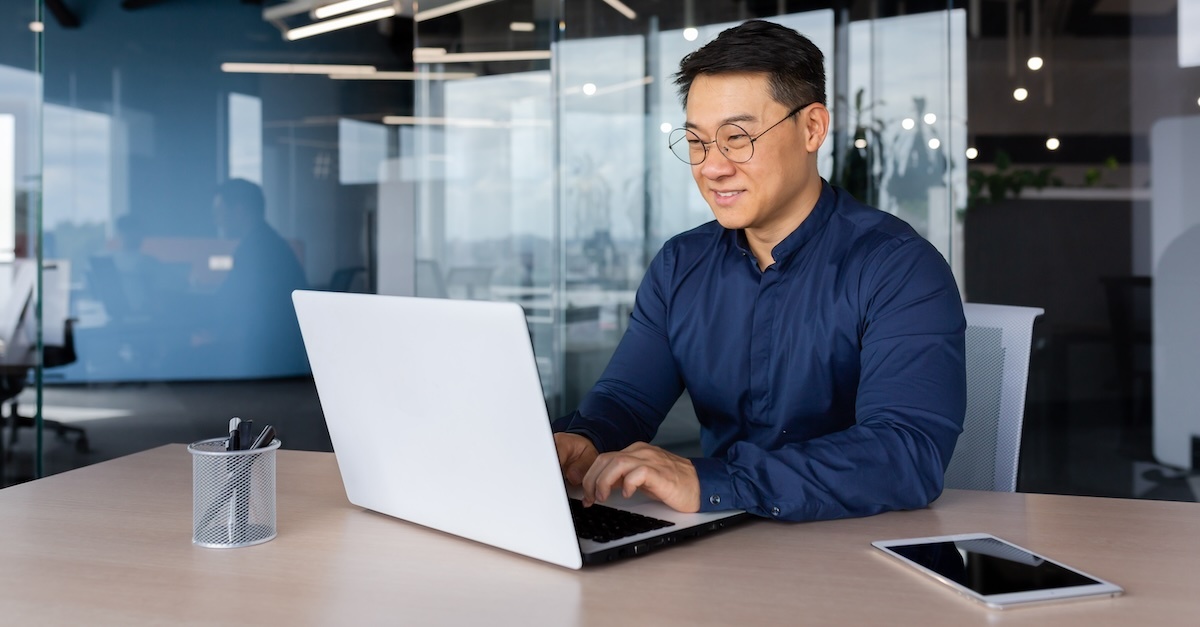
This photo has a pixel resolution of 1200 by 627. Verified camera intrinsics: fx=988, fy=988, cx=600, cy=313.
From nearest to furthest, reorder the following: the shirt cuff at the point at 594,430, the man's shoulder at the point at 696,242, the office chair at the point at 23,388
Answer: the shirt cuff at the point at 594,430 → the man's shoulder at the point at 696,242 → the office chair at the point at 23,388

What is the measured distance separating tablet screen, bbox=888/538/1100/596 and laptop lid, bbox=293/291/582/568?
16.0 inches

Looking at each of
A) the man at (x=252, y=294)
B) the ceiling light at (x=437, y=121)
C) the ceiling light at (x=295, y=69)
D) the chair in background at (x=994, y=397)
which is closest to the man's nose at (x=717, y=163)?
the chair in background at (x=994, y=397)

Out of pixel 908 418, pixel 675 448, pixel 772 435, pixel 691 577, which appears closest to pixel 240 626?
pixel 691 577

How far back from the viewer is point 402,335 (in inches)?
46.1

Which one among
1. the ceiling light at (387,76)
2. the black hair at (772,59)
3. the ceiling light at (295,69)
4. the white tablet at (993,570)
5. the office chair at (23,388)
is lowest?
the office chair at (23,388)

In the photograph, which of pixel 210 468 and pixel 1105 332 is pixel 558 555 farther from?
pixel 1105 332

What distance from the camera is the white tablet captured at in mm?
1021

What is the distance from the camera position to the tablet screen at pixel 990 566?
3.44 feet

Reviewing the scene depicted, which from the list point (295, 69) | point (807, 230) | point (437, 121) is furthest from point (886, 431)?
point (295, 69)

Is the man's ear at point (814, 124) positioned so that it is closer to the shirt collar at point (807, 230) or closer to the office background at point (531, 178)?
the shirt collar at point (807, 230)

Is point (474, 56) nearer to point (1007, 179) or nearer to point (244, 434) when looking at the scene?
point (1007, 179)

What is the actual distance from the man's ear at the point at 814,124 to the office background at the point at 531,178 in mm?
2698

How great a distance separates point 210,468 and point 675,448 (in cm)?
369

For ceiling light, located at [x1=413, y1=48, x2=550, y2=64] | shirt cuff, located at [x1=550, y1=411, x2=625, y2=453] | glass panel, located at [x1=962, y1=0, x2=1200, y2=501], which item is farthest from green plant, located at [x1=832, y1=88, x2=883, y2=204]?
shirt cuff, located at [x1=550, y1=411, x2=625, y2=453]
